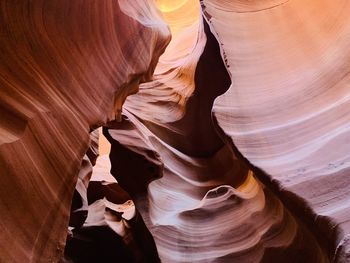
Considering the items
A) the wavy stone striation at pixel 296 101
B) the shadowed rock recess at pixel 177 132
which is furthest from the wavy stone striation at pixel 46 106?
the wavy stone striation at pixel 296 101

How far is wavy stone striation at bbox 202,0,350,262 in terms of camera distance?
1964 mm

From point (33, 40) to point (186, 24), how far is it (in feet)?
22.6

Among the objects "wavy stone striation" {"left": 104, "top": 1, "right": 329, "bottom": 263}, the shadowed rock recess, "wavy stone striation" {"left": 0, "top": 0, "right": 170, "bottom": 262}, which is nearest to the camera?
"wavy stone striation" {"left": 0, "top": 0, "right": 170, "bottom": 262}

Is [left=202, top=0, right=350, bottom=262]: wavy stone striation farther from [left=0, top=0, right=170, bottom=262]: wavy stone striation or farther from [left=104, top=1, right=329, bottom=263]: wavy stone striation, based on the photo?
[left=0, top=0, right=170, bottom=262]: wavy stone striation

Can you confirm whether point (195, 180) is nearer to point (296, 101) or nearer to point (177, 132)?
point (177, 132)

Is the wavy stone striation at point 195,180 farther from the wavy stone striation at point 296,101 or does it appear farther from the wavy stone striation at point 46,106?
the wavy stone striation at point 46,106

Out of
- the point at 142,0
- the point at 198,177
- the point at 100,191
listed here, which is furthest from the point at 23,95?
the point at 100,191

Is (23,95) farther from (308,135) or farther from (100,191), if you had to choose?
(100,191)

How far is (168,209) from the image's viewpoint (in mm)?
4020

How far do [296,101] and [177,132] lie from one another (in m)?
2.25

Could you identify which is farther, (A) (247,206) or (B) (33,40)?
(A) (247,206)

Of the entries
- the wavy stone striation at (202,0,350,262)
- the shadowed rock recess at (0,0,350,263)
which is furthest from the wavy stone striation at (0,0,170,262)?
the wavy stone striation at (202,0,350,262)

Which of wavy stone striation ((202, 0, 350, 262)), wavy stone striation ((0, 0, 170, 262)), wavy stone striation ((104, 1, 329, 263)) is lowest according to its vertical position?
wavy stone striation ((104, 1, 329, 263))

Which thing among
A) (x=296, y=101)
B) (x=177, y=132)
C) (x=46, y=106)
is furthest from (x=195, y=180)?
(x=46, y=106)
